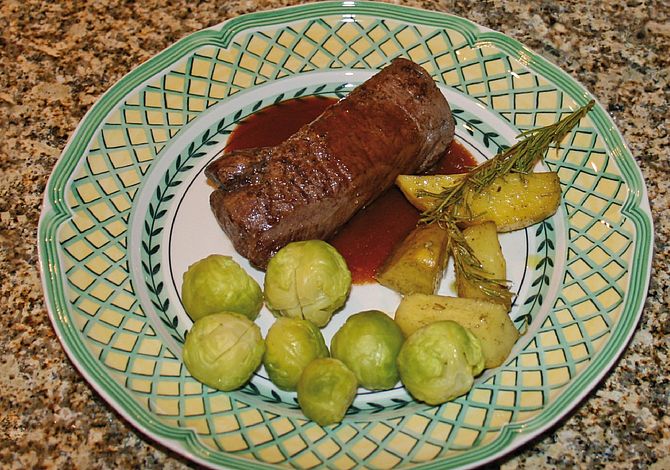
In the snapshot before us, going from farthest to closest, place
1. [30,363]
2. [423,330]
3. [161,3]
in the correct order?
1. [161,3]
2. [30,363]
3. [423,330]

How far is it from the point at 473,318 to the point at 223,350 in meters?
0.97

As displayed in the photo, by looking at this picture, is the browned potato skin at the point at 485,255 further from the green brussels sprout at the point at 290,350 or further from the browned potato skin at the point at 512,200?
the green brussels sprout at the point at 290,350

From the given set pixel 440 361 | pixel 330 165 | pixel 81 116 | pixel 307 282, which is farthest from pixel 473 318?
pixel 81 116

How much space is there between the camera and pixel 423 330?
280 cm

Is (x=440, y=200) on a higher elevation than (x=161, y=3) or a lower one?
lower

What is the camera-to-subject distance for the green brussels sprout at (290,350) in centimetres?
284

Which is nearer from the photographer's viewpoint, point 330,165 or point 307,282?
point 307,282

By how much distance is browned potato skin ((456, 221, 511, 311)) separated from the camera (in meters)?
3.21

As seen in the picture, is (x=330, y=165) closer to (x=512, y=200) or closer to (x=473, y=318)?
(x=512, y=200)

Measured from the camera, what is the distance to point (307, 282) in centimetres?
299

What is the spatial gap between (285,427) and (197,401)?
1.15 ft

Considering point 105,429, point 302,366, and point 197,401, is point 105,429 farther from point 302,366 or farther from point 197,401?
point 302,366

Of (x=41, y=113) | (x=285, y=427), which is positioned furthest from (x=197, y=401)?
(x=41, y=113)

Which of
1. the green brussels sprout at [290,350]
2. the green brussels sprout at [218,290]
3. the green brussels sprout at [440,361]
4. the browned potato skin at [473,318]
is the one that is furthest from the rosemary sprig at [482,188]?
the green brussels sprout at [218,290]
